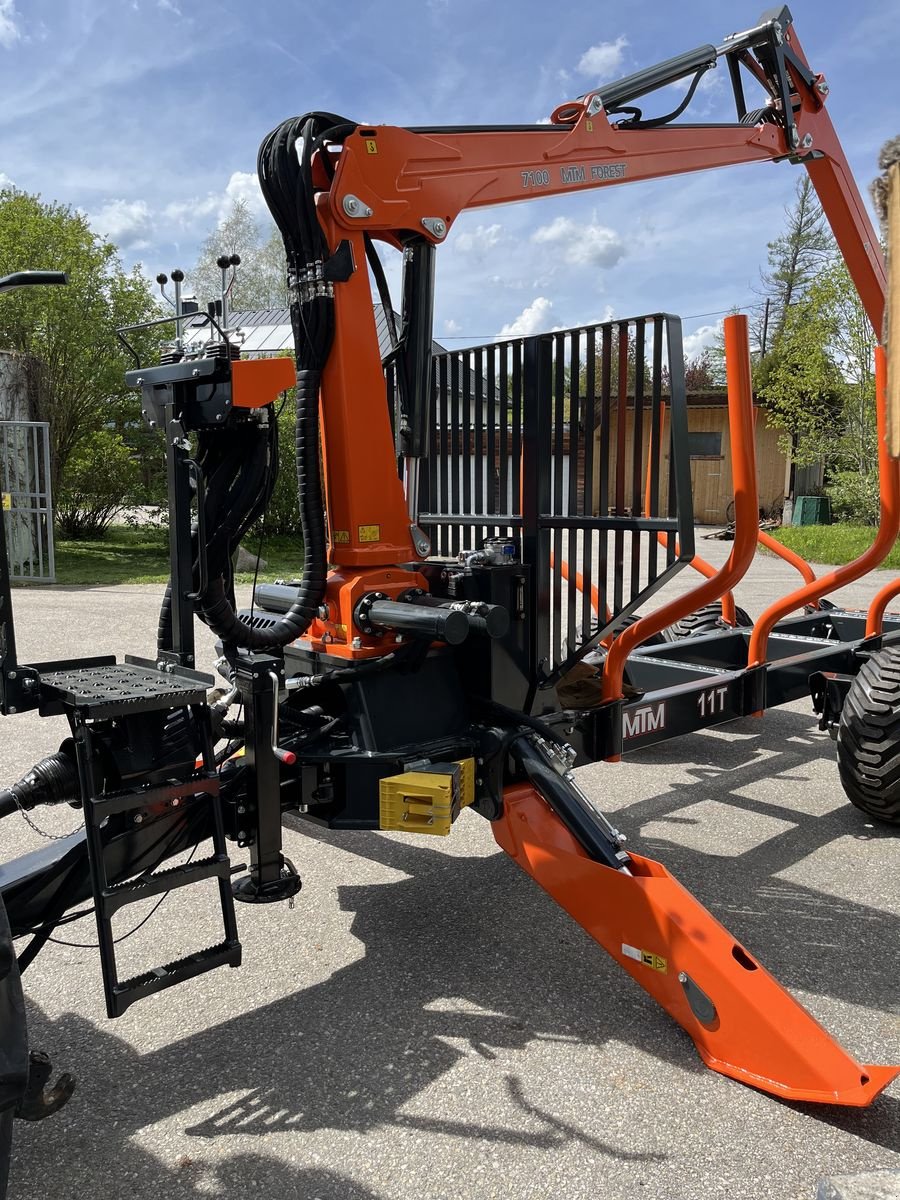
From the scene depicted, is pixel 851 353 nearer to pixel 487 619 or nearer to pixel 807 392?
pixel 807 392

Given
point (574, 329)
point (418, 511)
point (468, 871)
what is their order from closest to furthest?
point (574, 329) < point (468, 871) < point (418, 511)

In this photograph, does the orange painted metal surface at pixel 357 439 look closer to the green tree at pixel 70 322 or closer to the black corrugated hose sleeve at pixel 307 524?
the black corrugated hose sleeve at pixel 307 524

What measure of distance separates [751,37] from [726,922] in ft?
13.7

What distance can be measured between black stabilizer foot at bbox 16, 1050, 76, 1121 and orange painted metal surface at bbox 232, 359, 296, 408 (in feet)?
6.12

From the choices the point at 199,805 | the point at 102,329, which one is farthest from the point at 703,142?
the point at 102,329

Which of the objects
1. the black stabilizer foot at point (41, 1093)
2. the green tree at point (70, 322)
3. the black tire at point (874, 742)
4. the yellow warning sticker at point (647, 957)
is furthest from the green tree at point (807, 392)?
the black stabilizer foot at point (41, 1093)

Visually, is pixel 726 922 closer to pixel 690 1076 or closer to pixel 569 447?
pixel 690 1076

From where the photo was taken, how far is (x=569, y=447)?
12.6ft

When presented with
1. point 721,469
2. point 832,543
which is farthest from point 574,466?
point 721,469

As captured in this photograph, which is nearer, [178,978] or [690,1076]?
[178,978]

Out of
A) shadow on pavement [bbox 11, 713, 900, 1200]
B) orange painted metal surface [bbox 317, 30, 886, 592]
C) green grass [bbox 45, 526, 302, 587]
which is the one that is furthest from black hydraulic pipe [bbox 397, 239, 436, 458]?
green grass [bbox 45, 526, 302, 587]

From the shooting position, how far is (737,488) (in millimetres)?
3701

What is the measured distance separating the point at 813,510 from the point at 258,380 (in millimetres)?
25535

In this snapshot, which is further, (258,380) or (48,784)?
(258,380)
